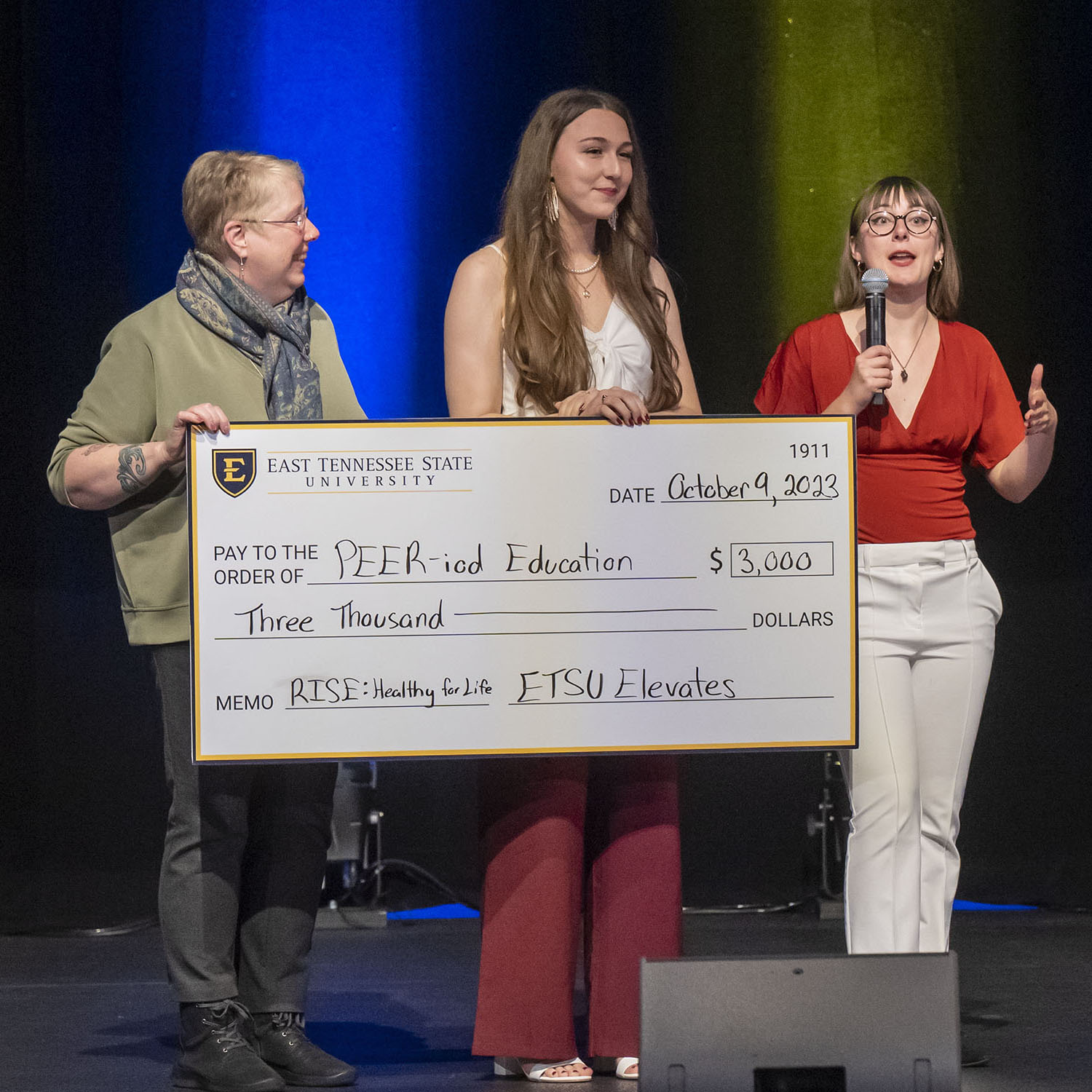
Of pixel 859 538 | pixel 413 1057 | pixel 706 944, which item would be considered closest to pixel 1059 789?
pixel 706 944

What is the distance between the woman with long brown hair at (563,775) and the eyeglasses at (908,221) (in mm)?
426

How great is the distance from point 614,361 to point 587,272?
19 cm

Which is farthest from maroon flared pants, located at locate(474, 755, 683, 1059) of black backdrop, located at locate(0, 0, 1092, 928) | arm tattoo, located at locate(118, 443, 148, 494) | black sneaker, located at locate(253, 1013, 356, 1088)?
black backdrop, located at locate(0, 0, 1092, 928)

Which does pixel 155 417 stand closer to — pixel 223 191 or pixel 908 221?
pixel 223 191

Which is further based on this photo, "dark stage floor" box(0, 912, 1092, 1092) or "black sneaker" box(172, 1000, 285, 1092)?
"dark stage floor" box(0, 912, 1092, 1092)

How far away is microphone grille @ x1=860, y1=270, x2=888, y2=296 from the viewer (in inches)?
98.3

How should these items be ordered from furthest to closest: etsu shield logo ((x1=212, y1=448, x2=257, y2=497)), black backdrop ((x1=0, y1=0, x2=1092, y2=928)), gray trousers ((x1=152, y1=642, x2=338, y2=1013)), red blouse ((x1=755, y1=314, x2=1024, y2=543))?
black backdrop ((x1=0, y1=0, x2=1092, y2=928))
red blouse ((x1=755, y1=314, x2=1024, y2=543))
gray trousers ((x1=152, y1=642, x2=338, y2=1013))
etsu shield logo ((x1=212, y1=448, x2=257, y2=497))

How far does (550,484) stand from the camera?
2410mm

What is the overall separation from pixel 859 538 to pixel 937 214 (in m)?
0.60

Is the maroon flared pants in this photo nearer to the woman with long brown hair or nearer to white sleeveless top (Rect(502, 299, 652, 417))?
the woman with long brown hair

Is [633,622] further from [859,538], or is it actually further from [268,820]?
[268,820]

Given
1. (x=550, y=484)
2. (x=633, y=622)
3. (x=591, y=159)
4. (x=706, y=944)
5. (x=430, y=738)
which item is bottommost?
(x=706, y=944)

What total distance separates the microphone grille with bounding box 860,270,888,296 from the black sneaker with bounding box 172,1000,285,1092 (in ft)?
5.28

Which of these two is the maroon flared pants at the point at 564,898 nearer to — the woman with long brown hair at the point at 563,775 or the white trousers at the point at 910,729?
the woman with long brown hair at the point at 563,775
